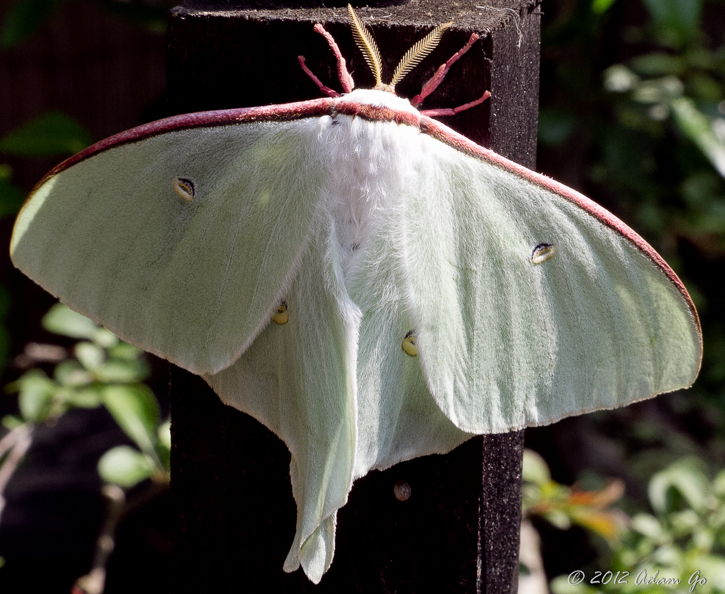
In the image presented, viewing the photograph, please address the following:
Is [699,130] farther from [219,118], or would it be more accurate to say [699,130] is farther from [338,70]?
[219,118]

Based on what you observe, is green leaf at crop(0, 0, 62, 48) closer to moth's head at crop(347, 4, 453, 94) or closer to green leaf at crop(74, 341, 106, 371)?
green leaf at crop(74, 341, 106, 371)

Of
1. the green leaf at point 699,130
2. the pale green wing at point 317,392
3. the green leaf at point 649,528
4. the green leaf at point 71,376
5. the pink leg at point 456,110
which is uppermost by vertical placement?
the pink leg at point 456,110

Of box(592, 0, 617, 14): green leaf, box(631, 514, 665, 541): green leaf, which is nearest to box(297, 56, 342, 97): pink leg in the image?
box(631, 514, 665, 541): green leaf

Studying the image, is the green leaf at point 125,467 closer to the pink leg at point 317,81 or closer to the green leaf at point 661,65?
the pink leg at point 317,81

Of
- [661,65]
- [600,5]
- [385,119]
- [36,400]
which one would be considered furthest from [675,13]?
[36,400]

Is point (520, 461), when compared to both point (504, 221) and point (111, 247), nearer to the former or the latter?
point (504, 221)

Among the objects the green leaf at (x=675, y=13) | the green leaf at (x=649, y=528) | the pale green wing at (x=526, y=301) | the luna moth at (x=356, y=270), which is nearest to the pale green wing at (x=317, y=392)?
the luna moth at (x=356, y=270)

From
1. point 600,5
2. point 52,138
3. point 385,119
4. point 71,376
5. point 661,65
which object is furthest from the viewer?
point 661,65
